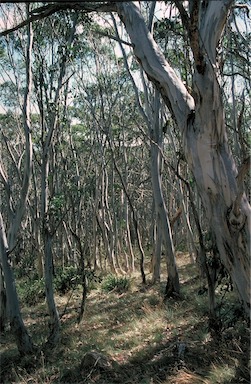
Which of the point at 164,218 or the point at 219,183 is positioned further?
the point at 164,218

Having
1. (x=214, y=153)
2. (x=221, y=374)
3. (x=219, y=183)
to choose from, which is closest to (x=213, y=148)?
(x=214, y=153)

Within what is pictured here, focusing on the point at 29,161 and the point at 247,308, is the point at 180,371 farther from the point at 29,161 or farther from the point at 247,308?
the point at 29,161

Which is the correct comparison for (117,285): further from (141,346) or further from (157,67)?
(157,67)

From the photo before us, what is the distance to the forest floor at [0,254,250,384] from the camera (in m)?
4.48

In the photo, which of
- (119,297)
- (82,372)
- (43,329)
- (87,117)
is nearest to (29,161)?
(82,372)

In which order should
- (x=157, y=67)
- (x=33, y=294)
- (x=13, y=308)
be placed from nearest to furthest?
(x=157, y=67) → (x=13, y=308) → (x=33, y=294)

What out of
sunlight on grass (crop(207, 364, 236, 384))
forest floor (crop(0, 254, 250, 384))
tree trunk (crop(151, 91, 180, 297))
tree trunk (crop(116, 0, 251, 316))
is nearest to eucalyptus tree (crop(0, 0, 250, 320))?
tree trunk (crop(116, 0, 251, 316))

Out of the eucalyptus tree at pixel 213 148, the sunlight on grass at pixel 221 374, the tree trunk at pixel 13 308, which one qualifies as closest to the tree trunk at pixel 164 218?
the tree trunk at pixel 13 308

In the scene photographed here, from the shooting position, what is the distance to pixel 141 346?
20.3 ft

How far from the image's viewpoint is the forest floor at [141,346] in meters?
4.48

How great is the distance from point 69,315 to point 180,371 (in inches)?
220

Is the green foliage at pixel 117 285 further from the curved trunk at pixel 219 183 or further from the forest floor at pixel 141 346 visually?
the curved trunk at pixel 219 183

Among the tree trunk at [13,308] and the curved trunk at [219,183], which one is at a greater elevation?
the curved trunk at [219,183]

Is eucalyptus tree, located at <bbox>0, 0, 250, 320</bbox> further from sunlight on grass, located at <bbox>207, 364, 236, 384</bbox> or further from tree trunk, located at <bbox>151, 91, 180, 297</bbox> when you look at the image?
tree trunk, located at <bbox>151, 91, 180, 297</bbox>
